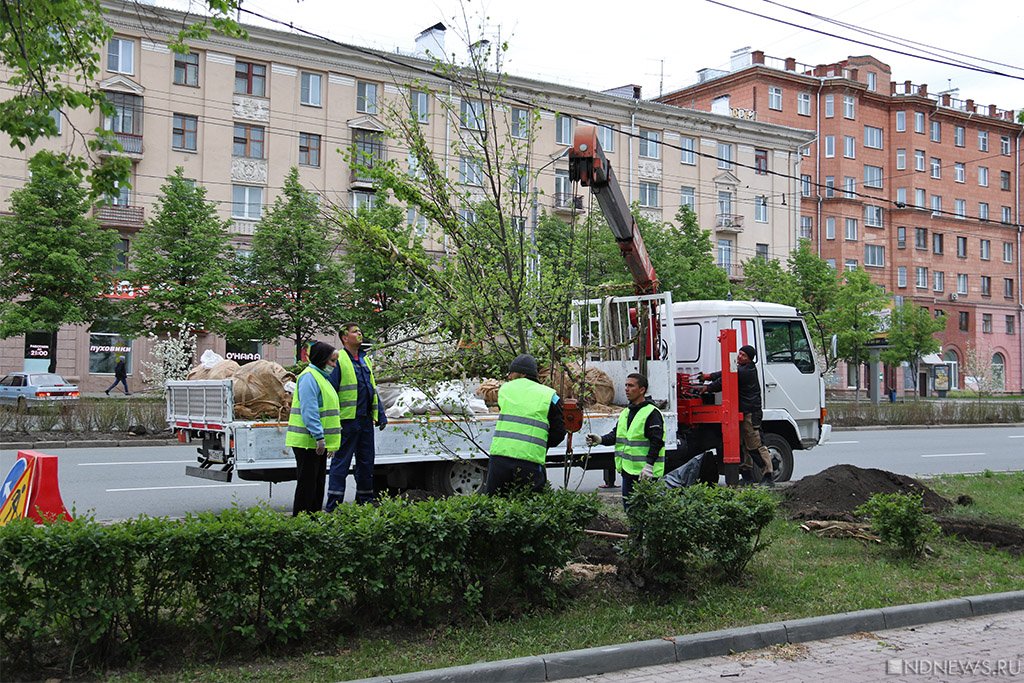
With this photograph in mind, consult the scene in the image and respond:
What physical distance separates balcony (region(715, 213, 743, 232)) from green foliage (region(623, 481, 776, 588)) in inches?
1952

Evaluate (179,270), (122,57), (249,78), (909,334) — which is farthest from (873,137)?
(179,270)

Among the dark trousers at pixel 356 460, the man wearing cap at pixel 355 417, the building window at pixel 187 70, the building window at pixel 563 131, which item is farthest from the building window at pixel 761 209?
the dark trousers at pixel 356 460

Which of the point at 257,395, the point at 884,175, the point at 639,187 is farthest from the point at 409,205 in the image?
the point at 884,175

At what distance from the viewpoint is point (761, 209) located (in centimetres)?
5788

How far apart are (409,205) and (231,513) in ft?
12.3

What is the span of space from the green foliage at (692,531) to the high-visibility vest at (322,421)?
3004 mm

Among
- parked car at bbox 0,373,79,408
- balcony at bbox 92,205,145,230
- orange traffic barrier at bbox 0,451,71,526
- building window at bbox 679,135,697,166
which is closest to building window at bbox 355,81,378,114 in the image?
balcony at bbox 92,205,145,230

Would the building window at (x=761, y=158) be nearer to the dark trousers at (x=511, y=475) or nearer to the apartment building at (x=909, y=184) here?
the apartment building at (x=909, y=184)

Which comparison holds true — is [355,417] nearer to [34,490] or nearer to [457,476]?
[457,476]

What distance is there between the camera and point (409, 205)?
8.54 metres

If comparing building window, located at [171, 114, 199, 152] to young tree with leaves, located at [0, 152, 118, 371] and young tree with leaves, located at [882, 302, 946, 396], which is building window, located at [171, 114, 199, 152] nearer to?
young tree with leaves, located at [0, 152, 118, 371]

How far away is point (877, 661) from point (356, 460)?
5.00 m

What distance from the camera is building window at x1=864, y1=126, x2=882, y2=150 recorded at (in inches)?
2670

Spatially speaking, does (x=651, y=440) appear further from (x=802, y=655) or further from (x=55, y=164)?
(x=55, y=164)
